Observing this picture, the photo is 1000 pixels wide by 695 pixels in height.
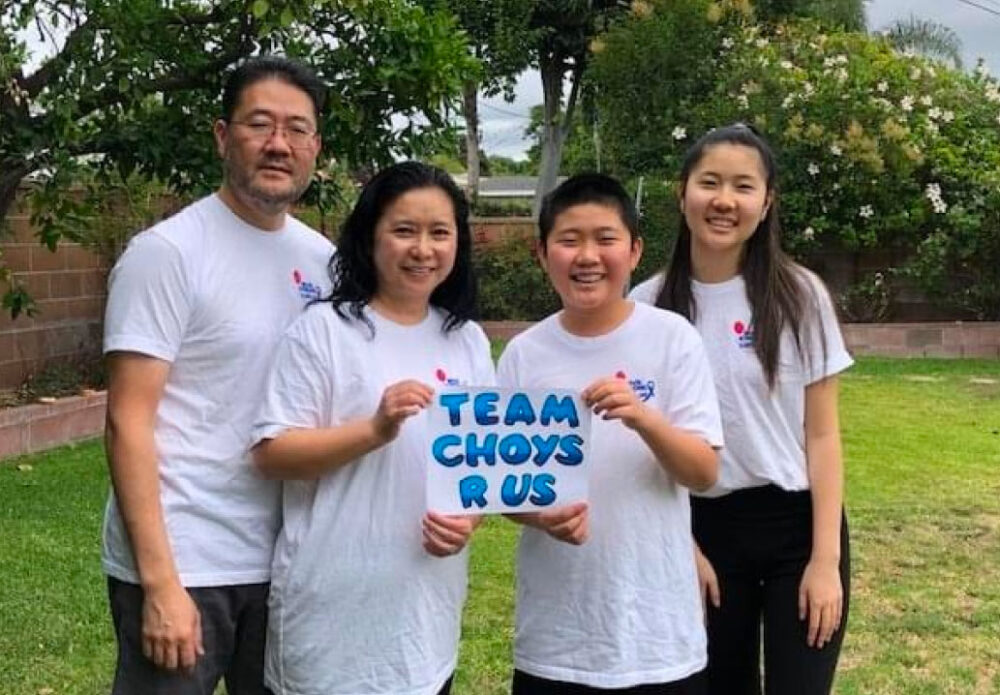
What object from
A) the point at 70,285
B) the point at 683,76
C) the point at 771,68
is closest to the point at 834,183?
the point at 771,68

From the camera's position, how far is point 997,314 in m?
13.3

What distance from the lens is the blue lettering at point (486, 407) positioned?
7.28 ft

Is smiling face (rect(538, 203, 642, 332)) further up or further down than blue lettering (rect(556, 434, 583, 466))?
further up

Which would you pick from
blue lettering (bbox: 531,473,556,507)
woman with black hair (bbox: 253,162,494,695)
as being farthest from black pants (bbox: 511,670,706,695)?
blue lettering (bbox: 531,473,556,507)

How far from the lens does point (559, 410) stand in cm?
228

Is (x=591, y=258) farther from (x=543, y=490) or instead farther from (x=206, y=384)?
(x=206, y=384)

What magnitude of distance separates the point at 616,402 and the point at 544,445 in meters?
0.18

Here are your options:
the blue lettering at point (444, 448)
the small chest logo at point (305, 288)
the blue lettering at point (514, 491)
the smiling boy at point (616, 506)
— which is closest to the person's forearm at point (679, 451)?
the smiling boy at point (616, 506)

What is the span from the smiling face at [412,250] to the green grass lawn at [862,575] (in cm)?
210

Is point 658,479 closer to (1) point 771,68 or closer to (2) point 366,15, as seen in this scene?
(2) point 366,15

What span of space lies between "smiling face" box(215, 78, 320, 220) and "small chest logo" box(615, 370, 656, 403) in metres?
0.75

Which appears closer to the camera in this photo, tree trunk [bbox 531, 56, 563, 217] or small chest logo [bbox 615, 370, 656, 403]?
small chest logo [bbox 615, 370, 656, 403]

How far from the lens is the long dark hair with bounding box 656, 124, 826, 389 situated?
2.62 m

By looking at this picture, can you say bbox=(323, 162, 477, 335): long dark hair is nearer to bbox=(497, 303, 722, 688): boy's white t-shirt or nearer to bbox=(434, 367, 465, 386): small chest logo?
bbox=(434, 367, 465, 386): small chest logo
